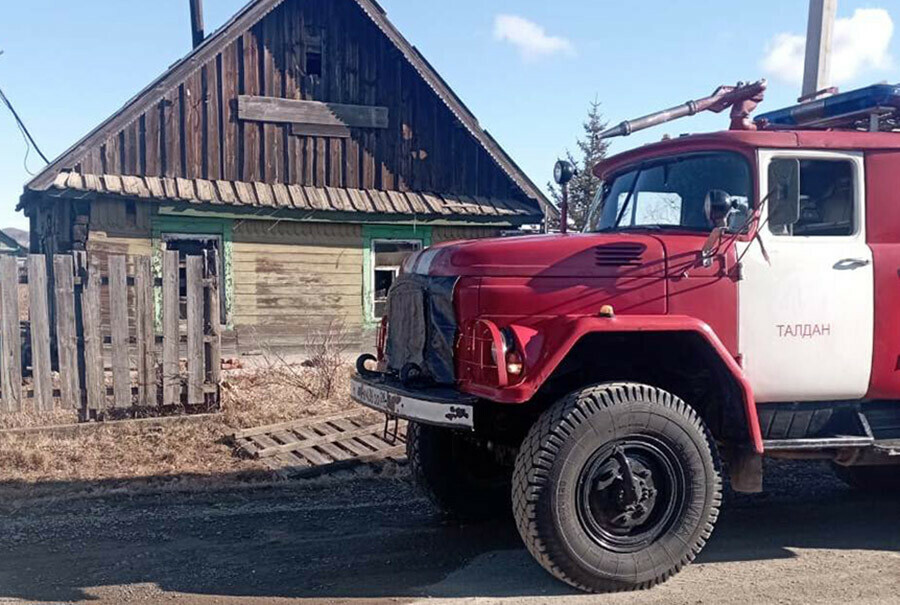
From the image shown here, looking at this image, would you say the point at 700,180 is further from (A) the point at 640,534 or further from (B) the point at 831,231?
(A) the point at 640,534

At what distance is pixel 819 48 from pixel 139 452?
7.24 meters

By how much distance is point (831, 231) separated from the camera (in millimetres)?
5098

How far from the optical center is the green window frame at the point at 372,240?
45.4 ft

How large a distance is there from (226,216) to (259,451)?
597cm

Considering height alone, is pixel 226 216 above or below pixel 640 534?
above

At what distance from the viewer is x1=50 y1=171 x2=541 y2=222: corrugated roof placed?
1177cm

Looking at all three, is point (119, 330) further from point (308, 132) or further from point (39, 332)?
point (308, 132)

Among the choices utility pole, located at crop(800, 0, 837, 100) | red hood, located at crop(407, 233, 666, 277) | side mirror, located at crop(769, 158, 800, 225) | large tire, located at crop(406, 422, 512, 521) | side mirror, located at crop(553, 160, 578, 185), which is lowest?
large tire, located at crop(406, 422, 512, 521)

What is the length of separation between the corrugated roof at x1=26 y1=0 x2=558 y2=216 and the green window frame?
5.86 ft

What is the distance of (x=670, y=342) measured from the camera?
4.92 meters

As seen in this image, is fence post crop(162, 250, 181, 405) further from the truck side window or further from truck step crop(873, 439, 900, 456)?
truck step crop(873, 439, 900, 456)

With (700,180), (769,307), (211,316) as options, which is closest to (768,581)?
(769,307)

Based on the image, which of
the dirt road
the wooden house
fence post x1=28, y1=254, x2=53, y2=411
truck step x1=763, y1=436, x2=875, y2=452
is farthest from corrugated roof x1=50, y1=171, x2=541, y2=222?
truck step x1=763, y1=436, x2=875, y2=452

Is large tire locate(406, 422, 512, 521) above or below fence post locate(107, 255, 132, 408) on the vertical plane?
below
